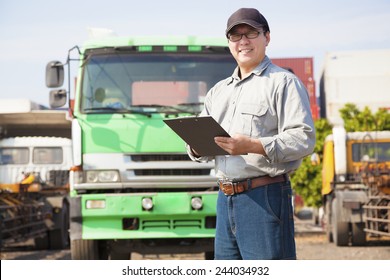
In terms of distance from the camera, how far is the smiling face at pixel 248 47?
143 inches

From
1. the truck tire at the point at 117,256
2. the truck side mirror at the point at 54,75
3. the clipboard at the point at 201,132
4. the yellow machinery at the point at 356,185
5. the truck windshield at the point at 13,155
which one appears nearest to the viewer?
the clipboard at the point at 201,132

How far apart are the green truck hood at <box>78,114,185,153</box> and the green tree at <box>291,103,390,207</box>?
6087mm

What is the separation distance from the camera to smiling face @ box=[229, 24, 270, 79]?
362 centimetres

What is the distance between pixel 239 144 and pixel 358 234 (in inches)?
399

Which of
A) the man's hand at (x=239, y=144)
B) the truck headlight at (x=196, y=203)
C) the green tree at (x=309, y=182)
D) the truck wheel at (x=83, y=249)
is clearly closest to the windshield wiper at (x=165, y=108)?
the truck headlight at (x=196, y=203)

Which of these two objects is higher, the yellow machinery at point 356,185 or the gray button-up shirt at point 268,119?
the gray button-up shirt at point 268,119

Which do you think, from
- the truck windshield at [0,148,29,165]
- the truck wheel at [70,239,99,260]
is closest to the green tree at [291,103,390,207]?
the truck windshield at [0,148,29,165]

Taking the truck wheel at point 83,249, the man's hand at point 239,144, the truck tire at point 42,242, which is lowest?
the truck tire at point 42,242

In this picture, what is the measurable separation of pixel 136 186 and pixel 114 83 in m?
0.91

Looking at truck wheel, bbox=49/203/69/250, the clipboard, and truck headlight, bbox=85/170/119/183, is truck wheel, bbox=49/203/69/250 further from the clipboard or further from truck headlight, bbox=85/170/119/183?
the clipboard

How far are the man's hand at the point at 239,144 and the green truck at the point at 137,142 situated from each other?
372cm

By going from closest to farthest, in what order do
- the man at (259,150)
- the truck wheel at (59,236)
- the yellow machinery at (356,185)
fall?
the man at (259,150)
the yellow machinery at (356,185)
the truck wheel at (59,236)

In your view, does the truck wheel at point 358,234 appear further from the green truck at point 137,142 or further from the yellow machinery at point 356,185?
the green truck at point 137,142
